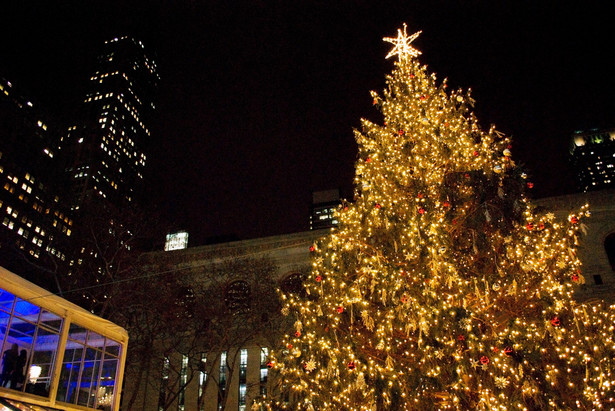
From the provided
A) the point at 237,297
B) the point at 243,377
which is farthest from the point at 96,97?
the point at 237,297

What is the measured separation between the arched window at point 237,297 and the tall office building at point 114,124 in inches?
2685

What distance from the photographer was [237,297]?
2516 centimetres

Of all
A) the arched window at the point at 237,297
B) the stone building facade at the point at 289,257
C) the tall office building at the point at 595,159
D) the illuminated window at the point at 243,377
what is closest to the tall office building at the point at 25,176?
the stone building facade at the point at 289,257

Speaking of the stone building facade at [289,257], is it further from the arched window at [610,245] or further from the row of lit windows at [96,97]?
the row of lit windows at [96,97]

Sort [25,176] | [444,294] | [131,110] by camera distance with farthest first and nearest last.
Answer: [131,110] → [25,176] → [444,294]

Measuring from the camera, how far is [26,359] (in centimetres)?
1077

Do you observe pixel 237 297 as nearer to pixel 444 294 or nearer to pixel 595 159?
pixel 444 294

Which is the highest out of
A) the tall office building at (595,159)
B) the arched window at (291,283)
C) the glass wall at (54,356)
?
Result: the tall office building at (595,159)

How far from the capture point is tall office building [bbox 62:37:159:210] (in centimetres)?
10175

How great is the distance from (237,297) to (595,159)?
126 metres

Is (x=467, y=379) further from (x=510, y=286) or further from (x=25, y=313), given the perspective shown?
(x=25, y=313)

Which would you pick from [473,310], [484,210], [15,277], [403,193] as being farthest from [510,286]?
[15,277]

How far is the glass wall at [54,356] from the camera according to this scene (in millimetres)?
10359

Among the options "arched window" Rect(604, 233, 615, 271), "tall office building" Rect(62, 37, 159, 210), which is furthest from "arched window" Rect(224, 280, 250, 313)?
"tall office building" Rect(62, 37, 159, 210)
